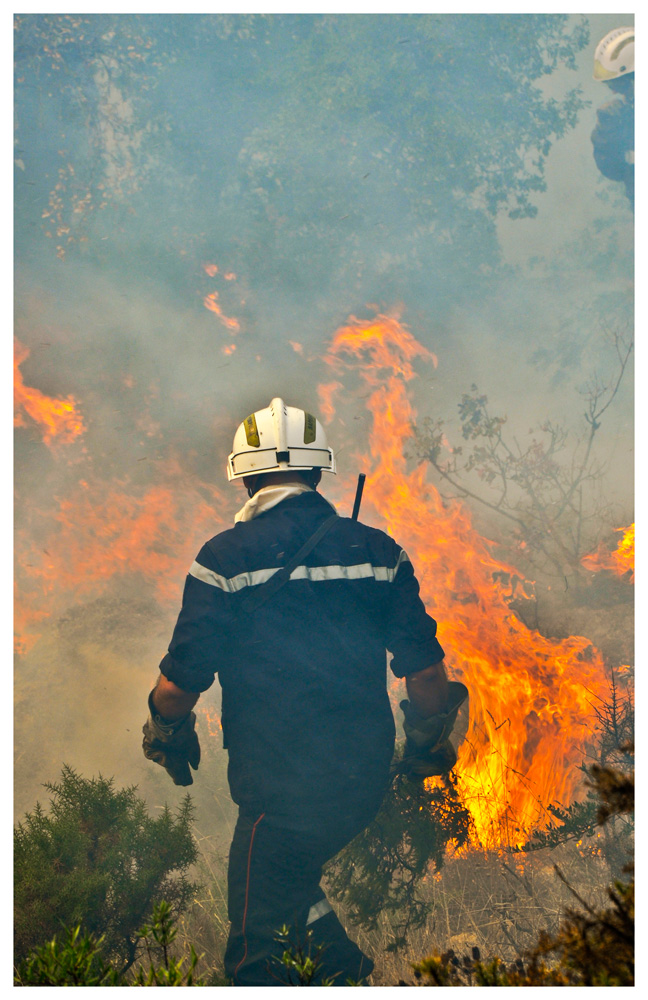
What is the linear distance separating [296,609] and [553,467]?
2.28 metres

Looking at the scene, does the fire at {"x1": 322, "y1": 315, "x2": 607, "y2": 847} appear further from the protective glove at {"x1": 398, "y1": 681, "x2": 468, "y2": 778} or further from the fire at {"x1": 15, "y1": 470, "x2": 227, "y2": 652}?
the fire at {"x1": 15, "y1": 470, "x2": 227, "y2": 652}

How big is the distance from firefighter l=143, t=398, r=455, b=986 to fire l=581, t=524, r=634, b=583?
1.66 m

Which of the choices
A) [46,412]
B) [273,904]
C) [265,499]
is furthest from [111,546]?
[273,904]

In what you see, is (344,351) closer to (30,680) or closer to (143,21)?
(143,21)

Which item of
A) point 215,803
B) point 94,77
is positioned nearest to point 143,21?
point 94,77

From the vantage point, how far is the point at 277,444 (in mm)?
3814

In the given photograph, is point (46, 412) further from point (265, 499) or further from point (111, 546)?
point (265, 499)

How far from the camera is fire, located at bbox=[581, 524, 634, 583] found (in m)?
4.60

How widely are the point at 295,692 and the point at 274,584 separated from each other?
0.60 metres

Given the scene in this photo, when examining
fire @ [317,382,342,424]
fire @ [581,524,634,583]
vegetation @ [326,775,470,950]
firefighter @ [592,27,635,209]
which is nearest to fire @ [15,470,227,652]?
fire @ [317,382,342,424]

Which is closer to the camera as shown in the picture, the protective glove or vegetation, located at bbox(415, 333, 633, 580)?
the protective glove

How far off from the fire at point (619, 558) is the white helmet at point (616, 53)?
3.32 m

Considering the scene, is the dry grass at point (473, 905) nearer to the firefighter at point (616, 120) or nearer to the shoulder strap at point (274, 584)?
the shoulder strap at point (274, 584)

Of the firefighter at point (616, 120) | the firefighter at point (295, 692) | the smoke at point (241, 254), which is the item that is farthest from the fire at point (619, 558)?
the firefighter at point (616, 120)
